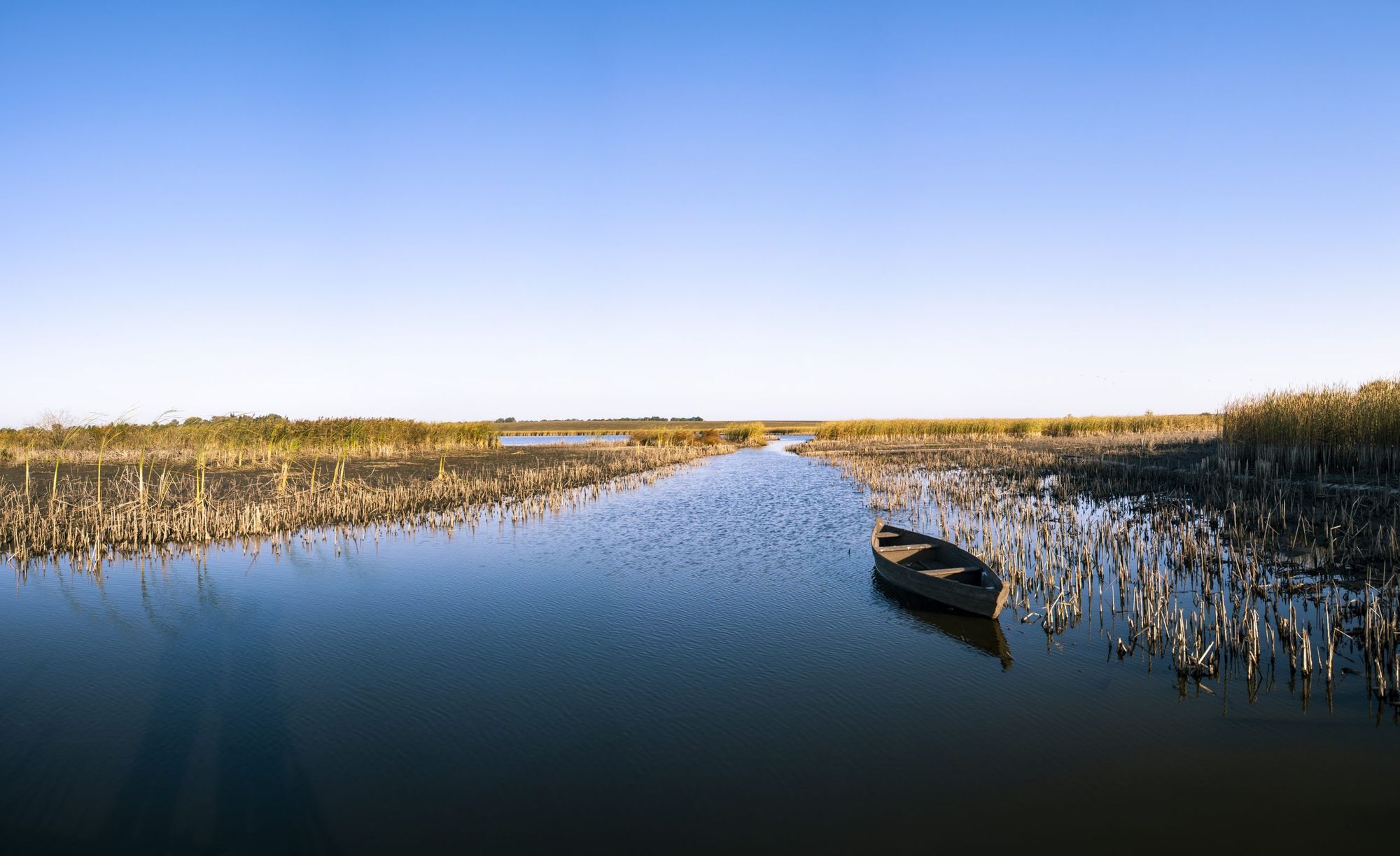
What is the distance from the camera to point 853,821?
5.96 metres

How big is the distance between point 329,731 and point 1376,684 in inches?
496

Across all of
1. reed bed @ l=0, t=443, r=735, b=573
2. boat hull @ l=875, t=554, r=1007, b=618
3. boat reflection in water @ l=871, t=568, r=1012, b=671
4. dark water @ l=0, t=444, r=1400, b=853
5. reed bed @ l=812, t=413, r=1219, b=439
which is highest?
reed bed @ l=812, t=413, r=1219, b=439

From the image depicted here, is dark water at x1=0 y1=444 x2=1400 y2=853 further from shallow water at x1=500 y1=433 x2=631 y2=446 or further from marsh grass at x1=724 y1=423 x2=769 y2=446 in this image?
marsh grass at x1=724 y1=423 x2=769 y2=446

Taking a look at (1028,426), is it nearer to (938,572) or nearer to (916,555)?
(916,555)

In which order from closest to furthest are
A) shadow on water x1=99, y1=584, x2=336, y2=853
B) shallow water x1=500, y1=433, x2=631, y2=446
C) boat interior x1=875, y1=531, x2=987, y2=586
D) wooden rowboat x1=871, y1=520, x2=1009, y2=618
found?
shadow on water x1=99, y1=584, x2=336, y2=853, wooden rowboat x1=871, y1=520, x2=1009, y2=618, boat interior x1=875, y1=531, x2=987, y2=586, shallow water x1=500, y1=433, x2=631, y2=446

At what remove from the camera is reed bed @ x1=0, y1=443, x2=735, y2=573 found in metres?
18.6

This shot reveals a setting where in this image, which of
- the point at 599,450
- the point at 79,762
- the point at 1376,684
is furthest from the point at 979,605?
the point at 599,450

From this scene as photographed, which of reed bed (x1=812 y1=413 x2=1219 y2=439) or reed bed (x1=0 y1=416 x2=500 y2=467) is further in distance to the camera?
reed bed (x1=812 y1=413 x2=1219 y2=439)

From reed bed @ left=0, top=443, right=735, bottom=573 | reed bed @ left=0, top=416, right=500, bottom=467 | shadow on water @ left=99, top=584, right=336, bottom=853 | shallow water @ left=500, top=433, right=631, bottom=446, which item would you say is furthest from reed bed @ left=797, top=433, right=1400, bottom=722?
shallow water @ left=500, top=433, right=631, bottom=446

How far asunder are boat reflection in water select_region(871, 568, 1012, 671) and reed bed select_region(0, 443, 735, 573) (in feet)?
49.6

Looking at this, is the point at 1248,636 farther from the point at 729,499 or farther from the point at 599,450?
the point at 599,450

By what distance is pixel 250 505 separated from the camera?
77.9 ft

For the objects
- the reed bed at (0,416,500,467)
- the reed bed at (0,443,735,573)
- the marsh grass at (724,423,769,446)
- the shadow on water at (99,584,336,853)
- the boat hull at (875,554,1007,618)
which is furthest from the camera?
the marsh grass at (724,423,769,446)

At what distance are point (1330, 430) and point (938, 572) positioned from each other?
2018 cm
